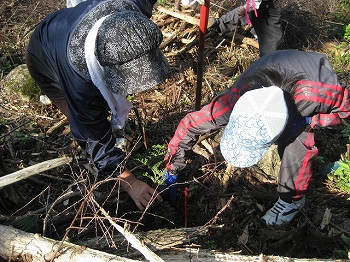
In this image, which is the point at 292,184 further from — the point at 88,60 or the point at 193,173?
the point at 88,60

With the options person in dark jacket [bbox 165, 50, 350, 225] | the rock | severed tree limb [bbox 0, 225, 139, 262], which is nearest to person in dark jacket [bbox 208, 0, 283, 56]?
person in dark jacket [bbox 165, 50, 350, 225]

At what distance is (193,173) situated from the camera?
3.40m

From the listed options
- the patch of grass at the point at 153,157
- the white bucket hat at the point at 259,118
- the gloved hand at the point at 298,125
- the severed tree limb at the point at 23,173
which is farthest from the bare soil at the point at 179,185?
the gloved hand at the point at 298,125

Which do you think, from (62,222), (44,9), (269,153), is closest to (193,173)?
(269,153)

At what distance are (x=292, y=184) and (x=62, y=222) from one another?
189cm

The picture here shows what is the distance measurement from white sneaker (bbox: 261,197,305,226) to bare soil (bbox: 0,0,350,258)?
80 mm

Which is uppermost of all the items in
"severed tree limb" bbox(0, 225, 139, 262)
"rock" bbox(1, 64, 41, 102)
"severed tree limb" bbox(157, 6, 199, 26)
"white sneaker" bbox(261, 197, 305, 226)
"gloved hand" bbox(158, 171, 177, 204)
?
"severed tree limb" bbox(157, 6, 199, 26)

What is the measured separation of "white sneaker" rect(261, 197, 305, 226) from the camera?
3037mm

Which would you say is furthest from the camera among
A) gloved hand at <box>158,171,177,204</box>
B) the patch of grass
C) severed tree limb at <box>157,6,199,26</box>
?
Result: severed tree limb at <box>157,6,199,26</box>

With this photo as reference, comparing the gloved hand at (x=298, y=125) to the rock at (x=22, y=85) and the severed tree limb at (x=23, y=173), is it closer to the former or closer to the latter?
the severed tree limb at (x=23, y=173)

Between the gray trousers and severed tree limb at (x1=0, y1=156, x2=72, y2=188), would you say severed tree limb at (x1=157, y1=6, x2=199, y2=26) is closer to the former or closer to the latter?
the gray trousers

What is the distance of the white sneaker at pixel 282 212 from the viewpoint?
3.04 m

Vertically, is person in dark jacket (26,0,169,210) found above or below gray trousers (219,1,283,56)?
above

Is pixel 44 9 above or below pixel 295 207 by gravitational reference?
above
